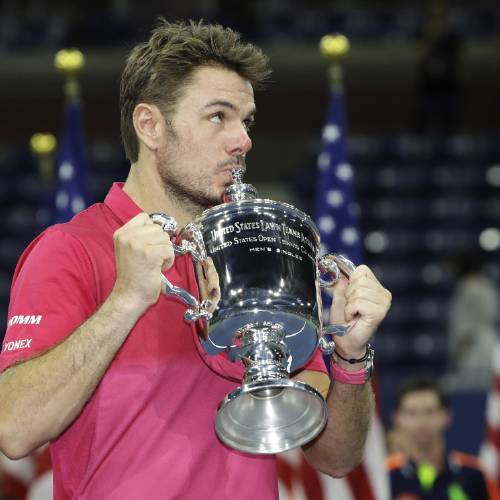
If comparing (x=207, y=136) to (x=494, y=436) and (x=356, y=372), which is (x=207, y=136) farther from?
(x=494, y=436)

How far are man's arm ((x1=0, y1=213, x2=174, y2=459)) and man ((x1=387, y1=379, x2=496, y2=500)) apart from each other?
314 centimetres

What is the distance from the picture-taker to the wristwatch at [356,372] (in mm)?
2254

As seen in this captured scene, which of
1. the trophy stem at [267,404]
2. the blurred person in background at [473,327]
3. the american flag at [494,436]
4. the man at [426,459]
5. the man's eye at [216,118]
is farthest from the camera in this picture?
the blurred person in background at [473,327]

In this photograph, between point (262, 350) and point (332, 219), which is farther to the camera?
point (332, 219)

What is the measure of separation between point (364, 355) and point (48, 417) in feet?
2.14

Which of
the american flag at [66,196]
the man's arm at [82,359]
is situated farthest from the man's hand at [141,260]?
the american flag at [66,196]

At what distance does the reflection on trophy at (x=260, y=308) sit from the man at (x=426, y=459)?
2.95m

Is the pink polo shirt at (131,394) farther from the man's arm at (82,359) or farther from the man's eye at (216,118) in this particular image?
the man's eye at (216,118)

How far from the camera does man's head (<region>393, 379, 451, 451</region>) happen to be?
4914mm

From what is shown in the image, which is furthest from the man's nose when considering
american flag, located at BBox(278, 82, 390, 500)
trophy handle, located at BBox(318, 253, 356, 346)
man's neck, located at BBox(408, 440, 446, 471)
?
man's neck, located at BBox(408, 440, 446, 471)

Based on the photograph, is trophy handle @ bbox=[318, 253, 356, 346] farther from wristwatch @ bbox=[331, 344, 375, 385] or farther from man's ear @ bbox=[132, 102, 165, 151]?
man's ear @ bbox=[132, 102, 165, 151]

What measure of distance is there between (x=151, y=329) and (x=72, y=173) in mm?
3191

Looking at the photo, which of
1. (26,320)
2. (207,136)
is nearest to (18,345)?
(26,320)

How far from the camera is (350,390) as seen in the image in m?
2.28
